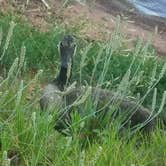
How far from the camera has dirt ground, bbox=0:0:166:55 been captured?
25.4ft

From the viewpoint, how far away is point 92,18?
8859 millimetres

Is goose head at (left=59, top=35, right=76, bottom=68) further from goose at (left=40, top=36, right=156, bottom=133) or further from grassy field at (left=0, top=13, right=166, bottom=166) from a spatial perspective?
grassy field at (left=0, top=13, right=166, bottom=166)

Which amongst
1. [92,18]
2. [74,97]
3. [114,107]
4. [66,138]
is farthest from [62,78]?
[92,18]

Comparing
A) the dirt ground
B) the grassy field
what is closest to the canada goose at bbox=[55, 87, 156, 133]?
the grassy field

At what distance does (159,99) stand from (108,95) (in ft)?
5.23

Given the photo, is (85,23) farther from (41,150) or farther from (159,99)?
(41,150)

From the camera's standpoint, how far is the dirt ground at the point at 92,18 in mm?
7754

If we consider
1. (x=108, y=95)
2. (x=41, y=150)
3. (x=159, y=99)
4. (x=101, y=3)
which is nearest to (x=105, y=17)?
(x=101, y=3)

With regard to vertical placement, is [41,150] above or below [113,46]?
below

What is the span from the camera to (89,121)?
4184mm

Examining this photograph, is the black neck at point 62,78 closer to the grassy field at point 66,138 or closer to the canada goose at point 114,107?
the canada goose at point 114,107

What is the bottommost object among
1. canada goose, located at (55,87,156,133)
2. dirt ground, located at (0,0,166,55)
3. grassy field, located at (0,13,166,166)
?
dirt ground, located at (0,0,166,55)

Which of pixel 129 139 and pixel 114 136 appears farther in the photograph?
pixel 129 139

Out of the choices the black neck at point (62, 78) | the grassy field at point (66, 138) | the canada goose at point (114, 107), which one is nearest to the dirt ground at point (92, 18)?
the canada goose at point (114, 107)
